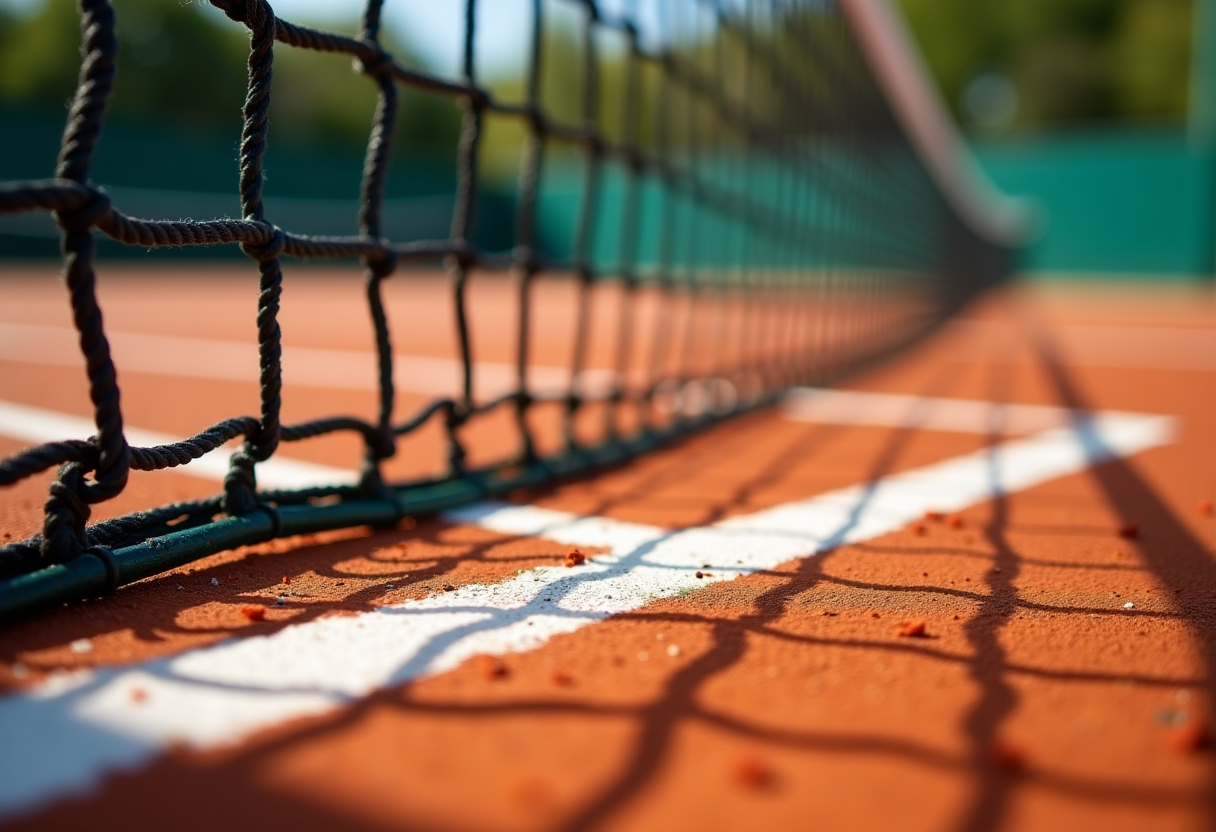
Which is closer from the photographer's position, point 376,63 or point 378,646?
point 378,646

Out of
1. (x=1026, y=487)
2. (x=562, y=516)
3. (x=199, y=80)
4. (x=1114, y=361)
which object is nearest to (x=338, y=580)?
(x=562, y=516)

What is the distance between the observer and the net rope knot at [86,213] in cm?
98

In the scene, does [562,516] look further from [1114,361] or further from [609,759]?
[1114,361]

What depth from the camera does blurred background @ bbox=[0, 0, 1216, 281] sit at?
47.0ft

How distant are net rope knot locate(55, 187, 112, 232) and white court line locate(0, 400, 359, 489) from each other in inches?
21.4

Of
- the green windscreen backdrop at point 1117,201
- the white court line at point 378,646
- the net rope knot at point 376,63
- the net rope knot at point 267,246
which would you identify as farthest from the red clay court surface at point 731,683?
the green windscreen backdrop at point 1117,201

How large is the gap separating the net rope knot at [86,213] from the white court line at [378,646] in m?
0.40

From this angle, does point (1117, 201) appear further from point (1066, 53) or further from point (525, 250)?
point (1066, 53)

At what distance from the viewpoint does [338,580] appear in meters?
1.23

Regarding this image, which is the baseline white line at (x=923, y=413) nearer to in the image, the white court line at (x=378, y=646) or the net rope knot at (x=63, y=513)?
the white court line at (x=378, y=646)

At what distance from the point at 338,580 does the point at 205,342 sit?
3981 millimetres

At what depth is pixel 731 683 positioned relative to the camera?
0.93 metres

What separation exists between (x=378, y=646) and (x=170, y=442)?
985 mm

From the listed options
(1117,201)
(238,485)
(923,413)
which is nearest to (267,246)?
(238,485)
